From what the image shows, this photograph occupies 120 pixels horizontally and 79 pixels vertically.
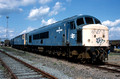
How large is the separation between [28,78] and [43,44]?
12.4 metres

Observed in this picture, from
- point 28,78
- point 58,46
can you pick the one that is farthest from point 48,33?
A: point 28,78

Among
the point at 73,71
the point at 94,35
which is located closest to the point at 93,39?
the point at 94,35

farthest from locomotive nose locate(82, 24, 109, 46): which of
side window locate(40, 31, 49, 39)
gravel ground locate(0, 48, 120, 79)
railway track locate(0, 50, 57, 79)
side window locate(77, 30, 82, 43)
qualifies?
side window locate(40, 31, 49, 39)

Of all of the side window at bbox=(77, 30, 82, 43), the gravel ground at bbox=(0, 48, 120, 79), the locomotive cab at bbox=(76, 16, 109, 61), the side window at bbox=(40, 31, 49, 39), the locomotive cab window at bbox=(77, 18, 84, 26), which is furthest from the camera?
the side window at bbox=(40, 31, 49, 39)

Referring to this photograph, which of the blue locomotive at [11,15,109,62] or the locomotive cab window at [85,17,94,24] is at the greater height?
the locomotive cab window at [85,17,94,24]

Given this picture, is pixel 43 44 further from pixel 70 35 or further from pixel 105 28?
pixel 105 28

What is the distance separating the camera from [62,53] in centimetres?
1373

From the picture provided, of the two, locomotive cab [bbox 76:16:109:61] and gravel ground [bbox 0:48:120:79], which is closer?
gravel ground [bbox 0:48:120:79]

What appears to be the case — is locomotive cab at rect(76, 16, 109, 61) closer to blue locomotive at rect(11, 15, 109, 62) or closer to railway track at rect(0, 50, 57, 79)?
blue locomotive at rect(11, 15, 109, 62)

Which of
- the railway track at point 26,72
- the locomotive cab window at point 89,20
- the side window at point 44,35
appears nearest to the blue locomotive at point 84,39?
the locomotive cab window at point 89,20

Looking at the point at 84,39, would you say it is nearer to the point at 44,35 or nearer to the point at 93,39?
the point at 93,39

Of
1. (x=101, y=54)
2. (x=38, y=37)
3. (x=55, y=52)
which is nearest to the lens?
(x=101, y=54)

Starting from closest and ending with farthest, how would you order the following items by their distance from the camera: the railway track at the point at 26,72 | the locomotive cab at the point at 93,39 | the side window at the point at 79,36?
the railway track at the point at 26,72 → the locomotive cab at the point at 93,39 → the side window at the point at 79,36

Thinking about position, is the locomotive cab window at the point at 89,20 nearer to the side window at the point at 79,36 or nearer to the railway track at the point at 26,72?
the side window at the point at 79,36
